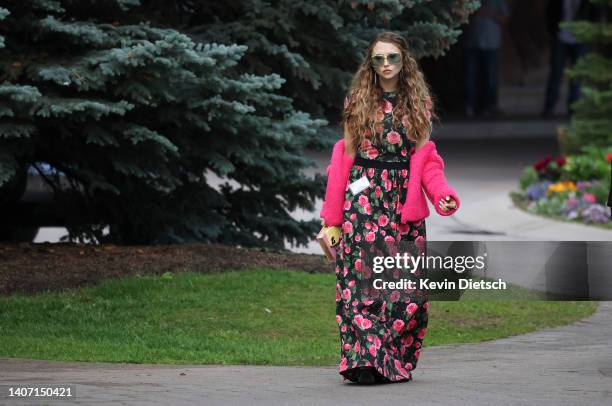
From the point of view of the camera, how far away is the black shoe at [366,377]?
727 centimetres

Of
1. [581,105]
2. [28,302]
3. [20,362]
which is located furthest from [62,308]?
[581,105]

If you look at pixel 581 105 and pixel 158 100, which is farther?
pixel 581 105

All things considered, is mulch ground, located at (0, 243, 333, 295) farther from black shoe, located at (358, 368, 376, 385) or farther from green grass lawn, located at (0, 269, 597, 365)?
black shoe, located at (358, 368, 376, 385)

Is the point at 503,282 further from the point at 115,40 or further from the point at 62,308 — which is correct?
the point at 115,40

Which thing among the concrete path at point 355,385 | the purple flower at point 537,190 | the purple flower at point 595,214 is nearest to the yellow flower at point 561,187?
the purple flower at point 537,190

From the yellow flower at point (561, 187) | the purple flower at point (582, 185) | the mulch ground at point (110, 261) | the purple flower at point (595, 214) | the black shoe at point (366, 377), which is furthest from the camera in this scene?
the yellow flower at point (561, 187)

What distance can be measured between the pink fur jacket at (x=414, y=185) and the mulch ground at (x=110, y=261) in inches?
139

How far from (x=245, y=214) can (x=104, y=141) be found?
213 cm

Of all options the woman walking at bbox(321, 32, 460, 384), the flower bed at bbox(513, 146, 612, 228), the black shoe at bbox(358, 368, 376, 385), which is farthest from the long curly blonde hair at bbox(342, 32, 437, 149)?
the flower bed at bbox(513, 146, 612, 228)

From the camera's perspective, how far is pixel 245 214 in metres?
12.9

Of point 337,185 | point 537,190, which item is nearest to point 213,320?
point 337,185

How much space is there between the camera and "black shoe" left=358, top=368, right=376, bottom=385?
7.27 m

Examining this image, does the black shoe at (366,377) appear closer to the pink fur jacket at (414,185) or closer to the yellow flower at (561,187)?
the pink fur jacket at (414,185)

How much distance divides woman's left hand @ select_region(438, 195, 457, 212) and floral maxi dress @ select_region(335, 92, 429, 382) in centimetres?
24
